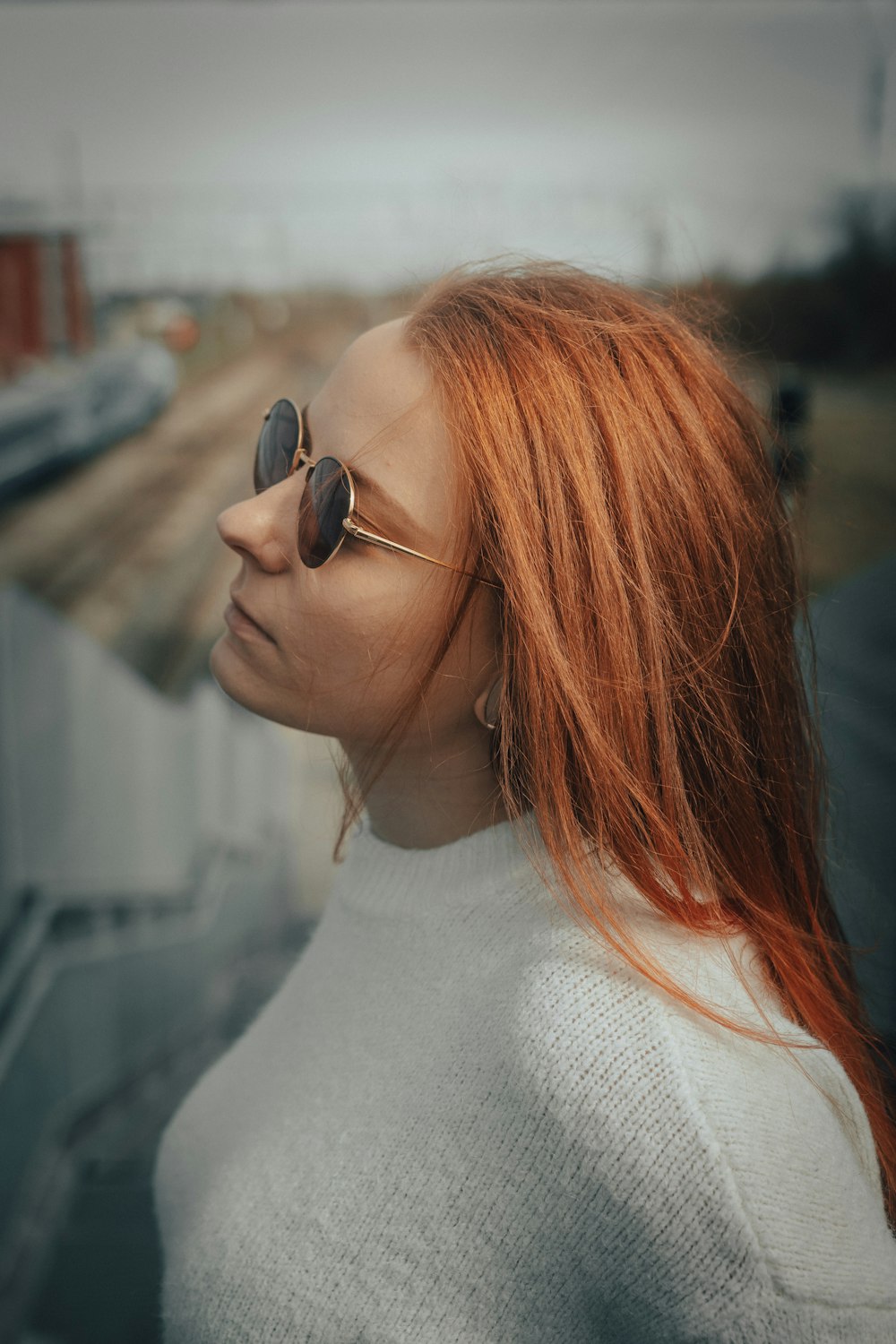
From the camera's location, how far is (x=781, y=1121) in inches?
23.6

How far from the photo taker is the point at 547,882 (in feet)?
2.32

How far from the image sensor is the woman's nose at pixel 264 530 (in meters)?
0.81

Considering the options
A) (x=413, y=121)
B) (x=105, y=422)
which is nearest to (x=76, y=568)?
(x=105, y=422)

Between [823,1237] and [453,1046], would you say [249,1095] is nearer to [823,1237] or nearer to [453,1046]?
[453,1046]

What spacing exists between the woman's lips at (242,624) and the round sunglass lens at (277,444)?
0.43 feet

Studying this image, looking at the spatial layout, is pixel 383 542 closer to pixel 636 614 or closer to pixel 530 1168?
pixel 636 614

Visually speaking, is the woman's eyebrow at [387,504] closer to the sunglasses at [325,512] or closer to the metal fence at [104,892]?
the sunglasses at [325,512]

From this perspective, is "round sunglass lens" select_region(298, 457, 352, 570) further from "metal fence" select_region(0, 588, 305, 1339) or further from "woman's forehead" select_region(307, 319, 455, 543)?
"metal fence" select_region(0, 588, 305, 1339)

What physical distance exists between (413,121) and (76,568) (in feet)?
4.72

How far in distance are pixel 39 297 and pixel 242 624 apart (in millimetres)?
1910

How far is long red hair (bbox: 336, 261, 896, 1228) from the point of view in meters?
0.71

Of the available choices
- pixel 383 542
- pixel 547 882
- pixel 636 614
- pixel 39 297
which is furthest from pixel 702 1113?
pixel 39 297

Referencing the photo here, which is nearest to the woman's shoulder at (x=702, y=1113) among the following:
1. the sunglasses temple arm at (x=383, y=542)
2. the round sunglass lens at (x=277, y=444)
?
the sunglasses temple arm at (x=383, y=542)

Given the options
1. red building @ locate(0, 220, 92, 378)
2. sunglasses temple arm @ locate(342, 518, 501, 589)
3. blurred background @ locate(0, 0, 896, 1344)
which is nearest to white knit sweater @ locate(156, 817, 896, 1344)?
sunglasses temple arm @ locate(342, 518, 501, 589)
